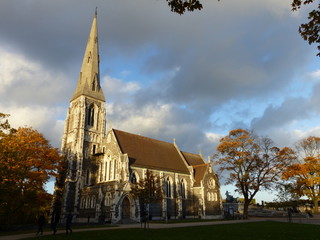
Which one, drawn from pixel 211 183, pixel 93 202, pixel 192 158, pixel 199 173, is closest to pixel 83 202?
pixel 93 202

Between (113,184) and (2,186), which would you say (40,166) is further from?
(2,186)

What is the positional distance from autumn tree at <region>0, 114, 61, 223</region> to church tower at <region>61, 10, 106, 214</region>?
471cm

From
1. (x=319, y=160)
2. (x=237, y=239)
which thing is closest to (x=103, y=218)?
(x=237, y=239)

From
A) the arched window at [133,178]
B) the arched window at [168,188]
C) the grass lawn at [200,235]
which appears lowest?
the grass lawn at [200,235]

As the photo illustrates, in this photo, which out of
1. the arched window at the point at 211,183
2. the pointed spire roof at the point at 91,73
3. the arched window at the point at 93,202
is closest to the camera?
the arched window at the point at 93,202

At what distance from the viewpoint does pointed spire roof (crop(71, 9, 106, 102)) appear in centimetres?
4672

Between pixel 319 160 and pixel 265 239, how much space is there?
1530 inches

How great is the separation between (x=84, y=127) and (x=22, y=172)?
2080cm

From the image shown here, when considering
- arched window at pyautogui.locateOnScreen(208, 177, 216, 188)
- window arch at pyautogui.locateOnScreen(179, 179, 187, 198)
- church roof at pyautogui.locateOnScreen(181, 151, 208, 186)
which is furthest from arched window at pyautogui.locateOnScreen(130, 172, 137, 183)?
arched window at pyautogui.locateOnScreen(208, 177, 216, 188)

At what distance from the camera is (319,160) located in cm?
4412

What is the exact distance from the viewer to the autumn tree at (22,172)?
71.3 ft

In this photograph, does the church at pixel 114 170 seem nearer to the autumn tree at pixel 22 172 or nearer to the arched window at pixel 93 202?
the arched window at pixel 93 202

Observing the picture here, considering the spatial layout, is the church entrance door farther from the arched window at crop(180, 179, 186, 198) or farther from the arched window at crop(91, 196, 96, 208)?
the arched window at crop(180, 179, 186, 198)

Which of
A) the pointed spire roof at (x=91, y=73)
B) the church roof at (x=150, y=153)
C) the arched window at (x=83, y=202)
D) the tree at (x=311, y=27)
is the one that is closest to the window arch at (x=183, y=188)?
the church roof at (x=150, y=153)
